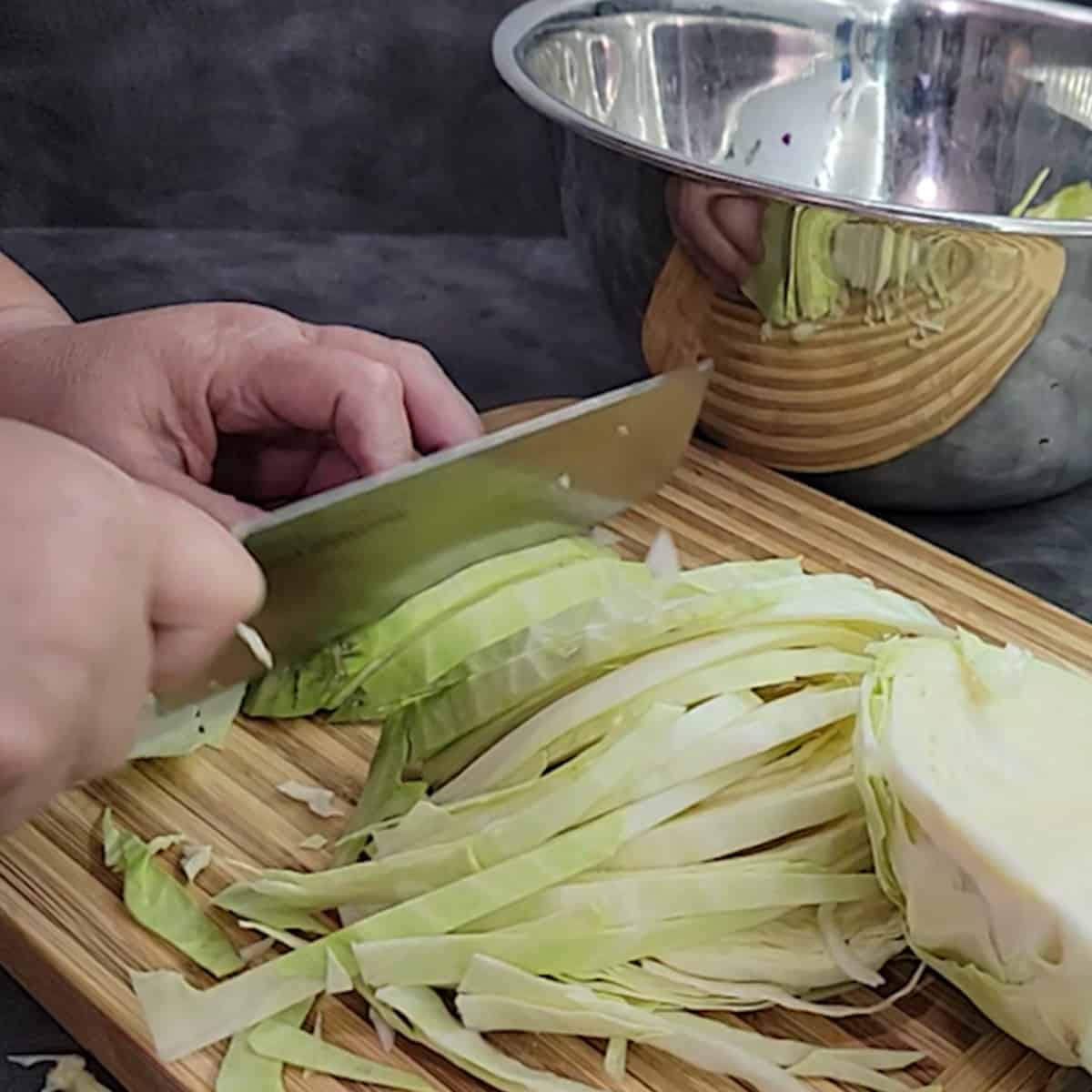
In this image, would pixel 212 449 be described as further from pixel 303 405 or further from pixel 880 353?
pixel 880 353

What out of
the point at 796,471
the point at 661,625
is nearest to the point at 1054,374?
the point at 796,471

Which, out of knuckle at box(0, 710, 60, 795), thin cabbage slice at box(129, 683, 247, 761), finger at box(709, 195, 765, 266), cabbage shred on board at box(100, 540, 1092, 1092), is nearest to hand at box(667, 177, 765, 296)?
finger at box(709, 195, 765, 266)

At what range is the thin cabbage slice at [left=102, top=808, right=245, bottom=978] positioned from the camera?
1.01m

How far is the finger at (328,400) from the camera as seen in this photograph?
1.16 m

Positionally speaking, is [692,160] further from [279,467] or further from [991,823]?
[991,823]

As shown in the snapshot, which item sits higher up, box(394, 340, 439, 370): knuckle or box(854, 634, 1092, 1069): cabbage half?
box(394, 340, 439, 370): knuckle

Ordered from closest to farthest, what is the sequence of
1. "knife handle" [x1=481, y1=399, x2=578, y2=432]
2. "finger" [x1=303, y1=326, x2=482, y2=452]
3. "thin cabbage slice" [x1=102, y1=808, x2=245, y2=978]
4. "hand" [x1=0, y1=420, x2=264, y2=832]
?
"hand" [x1=0, y1=420, x2=264, y2=832] < "thin cabbage slice" [x1=102, y1=808, x2=245, y2=978] < "finger" [x1=303, y1=326, x2=482, y2=452] < "knife handle" [x1=481, y1=399, x2=578, y2=432]

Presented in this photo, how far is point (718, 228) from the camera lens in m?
1.30

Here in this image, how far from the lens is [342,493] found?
3.43 feet

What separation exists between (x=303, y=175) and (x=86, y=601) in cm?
122

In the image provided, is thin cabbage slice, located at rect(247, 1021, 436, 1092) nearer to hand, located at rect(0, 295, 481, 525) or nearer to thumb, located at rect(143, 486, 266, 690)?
thumb, located at rect(143, 486, 266, 690)

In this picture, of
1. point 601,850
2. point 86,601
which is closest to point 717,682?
point 601,850

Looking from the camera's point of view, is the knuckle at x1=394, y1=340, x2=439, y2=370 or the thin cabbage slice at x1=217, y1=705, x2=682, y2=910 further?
the knuckle at x1=394, y1=340, x2=439, y2=370

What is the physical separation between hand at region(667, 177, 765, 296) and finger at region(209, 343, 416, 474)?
281mm
